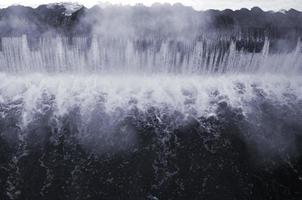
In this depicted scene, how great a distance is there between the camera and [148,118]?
451 inches

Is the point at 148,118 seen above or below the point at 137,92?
below

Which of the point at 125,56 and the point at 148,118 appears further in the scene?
the point at 125,56

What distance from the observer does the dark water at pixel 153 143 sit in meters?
9.37

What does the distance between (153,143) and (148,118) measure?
1.13 meters

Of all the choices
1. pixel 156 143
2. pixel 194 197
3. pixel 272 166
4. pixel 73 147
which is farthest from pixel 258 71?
pixel 73 147

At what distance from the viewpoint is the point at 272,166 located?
10.1 metres

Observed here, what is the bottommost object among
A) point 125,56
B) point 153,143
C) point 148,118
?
point 153,143

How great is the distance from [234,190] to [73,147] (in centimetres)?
475

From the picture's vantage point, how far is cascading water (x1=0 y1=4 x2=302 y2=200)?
950 cm

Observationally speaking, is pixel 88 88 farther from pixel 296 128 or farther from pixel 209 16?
pixel 296 128

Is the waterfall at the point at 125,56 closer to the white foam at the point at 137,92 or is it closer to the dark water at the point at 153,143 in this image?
the white foam at the point at 137,92

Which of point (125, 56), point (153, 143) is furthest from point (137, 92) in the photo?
point (153, 143)

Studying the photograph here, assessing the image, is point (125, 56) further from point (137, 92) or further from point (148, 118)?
point (148, 118)

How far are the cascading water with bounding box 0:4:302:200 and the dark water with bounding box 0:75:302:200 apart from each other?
0.03m
